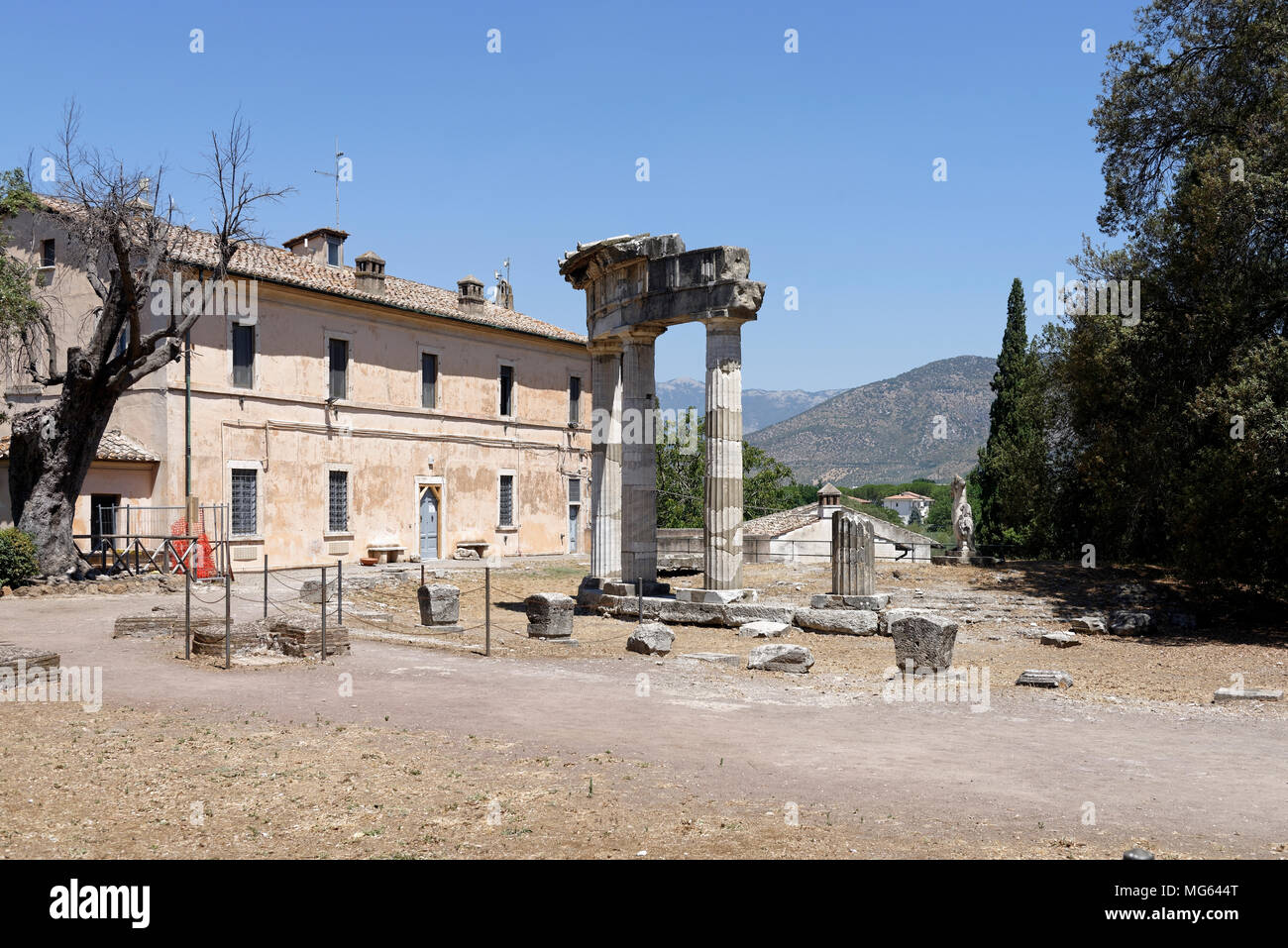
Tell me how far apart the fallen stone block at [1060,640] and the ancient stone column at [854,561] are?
3.28m

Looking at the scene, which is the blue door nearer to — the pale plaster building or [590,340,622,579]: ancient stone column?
the pale plaster building

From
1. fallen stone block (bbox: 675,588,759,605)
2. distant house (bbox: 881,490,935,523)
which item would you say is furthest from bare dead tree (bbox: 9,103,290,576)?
distant house (bbox: 881,490,935,523)

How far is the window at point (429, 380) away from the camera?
3603 centimetres

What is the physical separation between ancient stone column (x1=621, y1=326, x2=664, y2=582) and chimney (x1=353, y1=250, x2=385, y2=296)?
16.1m

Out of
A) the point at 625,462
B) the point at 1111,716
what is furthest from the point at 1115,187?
the point at 1111,716

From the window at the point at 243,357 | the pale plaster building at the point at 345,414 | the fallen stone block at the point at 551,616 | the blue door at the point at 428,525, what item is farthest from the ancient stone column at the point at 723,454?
the blue door at the point at 428,525

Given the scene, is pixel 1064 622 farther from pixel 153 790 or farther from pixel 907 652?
pixel 153 790

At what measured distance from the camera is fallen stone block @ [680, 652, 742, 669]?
15.5 meters

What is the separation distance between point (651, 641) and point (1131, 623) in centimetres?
1005

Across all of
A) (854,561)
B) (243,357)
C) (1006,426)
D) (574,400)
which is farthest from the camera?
(1006,426)

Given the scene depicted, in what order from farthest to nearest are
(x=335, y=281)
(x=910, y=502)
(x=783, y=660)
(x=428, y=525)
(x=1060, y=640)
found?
(x=910, y=502) → (x=428, y=525) → (x=335, y=281) → (x=1060, y=640) → (x=783, y=660)

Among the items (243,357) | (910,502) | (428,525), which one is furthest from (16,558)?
(910,502)

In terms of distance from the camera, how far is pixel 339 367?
33219 millimetres

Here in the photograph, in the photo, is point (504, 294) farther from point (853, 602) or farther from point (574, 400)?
point (853, 602)
